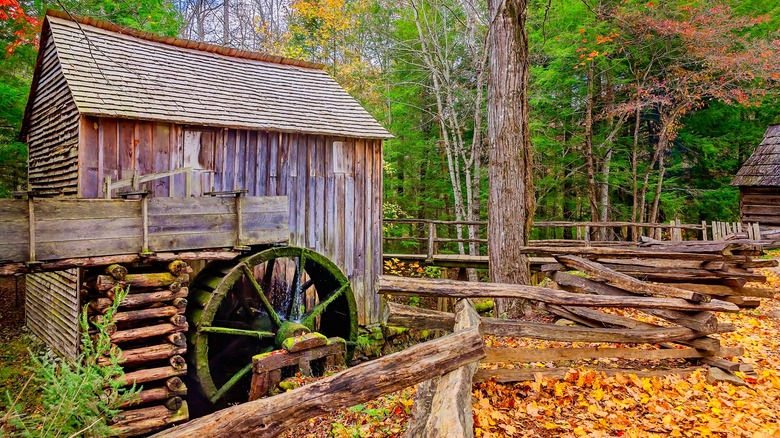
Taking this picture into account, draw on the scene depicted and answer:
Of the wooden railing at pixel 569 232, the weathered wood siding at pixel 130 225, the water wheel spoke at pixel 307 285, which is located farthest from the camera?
the wooden railing at pixel 569 232

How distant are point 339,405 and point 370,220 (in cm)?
746

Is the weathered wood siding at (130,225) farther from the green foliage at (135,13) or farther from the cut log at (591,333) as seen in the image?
the green foliage at (135,13)

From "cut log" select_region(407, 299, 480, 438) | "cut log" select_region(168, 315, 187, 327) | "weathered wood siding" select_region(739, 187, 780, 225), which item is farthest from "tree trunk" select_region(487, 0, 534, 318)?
"weathered wood siding" select_region(739, 187, 780, 225)

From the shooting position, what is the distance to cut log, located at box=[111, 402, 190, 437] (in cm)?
573

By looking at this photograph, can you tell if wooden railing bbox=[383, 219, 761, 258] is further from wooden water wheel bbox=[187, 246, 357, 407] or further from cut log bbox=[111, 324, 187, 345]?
cut log bbox=[111, 324, 187, 345]

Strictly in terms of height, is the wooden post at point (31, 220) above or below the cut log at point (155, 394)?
above

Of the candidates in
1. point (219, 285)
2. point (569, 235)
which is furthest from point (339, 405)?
point (569, 235)

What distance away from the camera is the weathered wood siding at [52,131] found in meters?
7.65

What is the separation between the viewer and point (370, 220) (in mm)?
10148

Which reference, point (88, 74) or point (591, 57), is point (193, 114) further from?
point (591, 57)

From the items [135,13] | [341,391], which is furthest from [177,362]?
[135,13]

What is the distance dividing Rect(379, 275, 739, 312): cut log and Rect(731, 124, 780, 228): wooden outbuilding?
583 inches

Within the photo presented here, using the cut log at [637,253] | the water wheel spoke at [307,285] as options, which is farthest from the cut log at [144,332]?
the cut log at [637,253]

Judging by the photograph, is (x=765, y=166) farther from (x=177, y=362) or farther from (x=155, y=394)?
(x=155, y=394)
